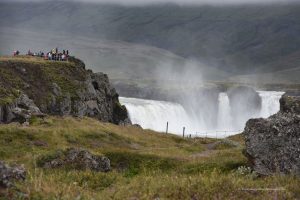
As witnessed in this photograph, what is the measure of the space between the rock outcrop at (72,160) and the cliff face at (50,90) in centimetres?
3590

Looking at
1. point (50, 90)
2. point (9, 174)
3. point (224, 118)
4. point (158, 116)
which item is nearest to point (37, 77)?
point (50, 90)

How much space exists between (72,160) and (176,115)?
135 meters

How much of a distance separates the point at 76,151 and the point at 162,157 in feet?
48.5

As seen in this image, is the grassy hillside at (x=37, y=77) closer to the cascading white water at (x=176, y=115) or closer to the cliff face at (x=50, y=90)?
the cliff face at (x=50, y=90)

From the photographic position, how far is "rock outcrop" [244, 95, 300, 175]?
21.1 meters

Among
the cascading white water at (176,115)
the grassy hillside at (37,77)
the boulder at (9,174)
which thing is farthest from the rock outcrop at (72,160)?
the cascading white water at (176,115)

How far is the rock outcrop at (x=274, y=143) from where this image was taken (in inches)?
830

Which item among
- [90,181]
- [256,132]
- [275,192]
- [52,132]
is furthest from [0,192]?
[52,132]

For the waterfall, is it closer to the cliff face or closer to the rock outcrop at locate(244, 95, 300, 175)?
the cliff face

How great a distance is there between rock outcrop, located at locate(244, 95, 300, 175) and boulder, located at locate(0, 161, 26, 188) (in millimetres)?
11490

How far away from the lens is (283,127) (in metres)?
22.5

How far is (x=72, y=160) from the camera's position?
2194 cm

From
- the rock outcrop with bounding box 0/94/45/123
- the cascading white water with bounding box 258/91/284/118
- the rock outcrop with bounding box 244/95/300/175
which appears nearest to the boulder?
the rock outcrop with bounding box 244/95/300/175

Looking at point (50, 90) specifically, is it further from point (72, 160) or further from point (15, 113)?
point (72, 160)
